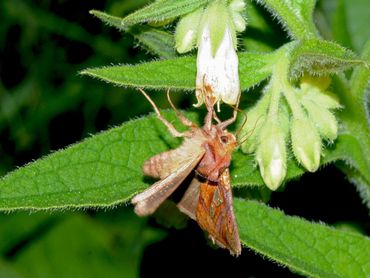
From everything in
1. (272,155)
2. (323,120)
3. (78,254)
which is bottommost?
(78,254)

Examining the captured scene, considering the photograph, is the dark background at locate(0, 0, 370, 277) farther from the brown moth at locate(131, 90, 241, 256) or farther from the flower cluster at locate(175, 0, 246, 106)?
the brown moth at locate(131, 90, 241, 256)

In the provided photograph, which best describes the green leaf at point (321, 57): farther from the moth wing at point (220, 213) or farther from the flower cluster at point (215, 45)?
the moth wing at point (220, 213)

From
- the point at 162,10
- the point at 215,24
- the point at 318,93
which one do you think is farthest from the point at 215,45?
the point at 318,93

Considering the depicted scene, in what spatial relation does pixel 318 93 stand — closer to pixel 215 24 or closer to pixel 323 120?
pixel 323 120

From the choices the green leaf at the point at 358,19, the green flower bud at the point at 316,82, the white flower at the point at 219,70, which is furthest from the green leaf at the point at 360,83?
the green leaf at the point at 358,19

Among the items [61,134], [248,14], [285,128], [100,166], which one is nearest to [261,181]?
[285,128]

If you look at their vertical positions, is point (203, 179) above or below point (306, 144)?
below
